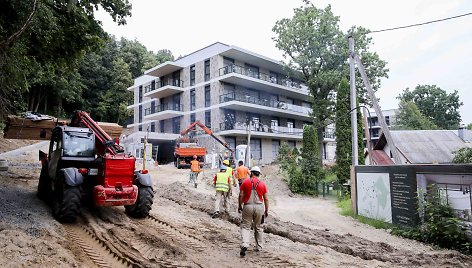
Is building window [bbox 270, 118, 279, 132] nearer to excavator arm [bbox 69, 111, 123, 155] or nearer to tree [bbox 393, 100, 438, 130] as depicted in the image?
tree [bbox 393, 100, 438, 130]

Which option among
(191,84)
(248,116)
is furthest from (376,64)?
(191,84)

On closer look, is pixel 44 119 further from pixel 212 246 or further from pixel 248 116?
pixel 248 116

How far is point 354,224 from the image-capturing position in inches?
465

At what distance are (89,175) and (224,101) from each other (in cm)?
2463

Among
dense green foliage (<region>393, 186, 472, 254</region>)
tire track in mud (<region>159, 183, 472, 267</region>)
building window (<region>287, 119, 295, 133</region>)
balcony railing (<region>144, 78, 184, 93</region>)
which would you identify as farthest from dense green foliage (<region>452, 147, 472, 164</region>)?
balcony railing (<region>144, 78, 184, 93</region>)

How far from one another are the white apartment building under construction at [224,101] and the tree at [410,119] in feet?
45.3

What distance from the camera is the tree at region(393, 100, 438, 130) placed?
46688mm

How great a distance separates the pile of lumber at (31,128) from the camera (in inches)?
474

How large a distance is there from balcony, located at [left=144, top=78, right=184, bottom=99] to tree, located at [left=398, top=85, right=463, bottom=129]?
43.2 m

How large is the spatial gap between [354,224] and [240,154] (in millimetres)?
17453

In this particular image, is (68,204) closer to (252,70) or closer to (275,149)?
(252,70)

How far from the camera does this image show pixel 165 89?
37000 mm

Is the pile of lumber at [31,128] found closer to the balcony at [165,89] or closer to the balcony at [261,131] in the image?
the balcony at [261,131]

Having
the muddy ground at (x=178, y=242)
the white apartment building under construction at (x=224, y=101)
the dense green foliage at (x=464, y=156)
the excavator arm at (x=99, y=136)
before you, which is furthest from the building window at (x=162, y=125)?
the dense green foliage at (x=464, y=156)
